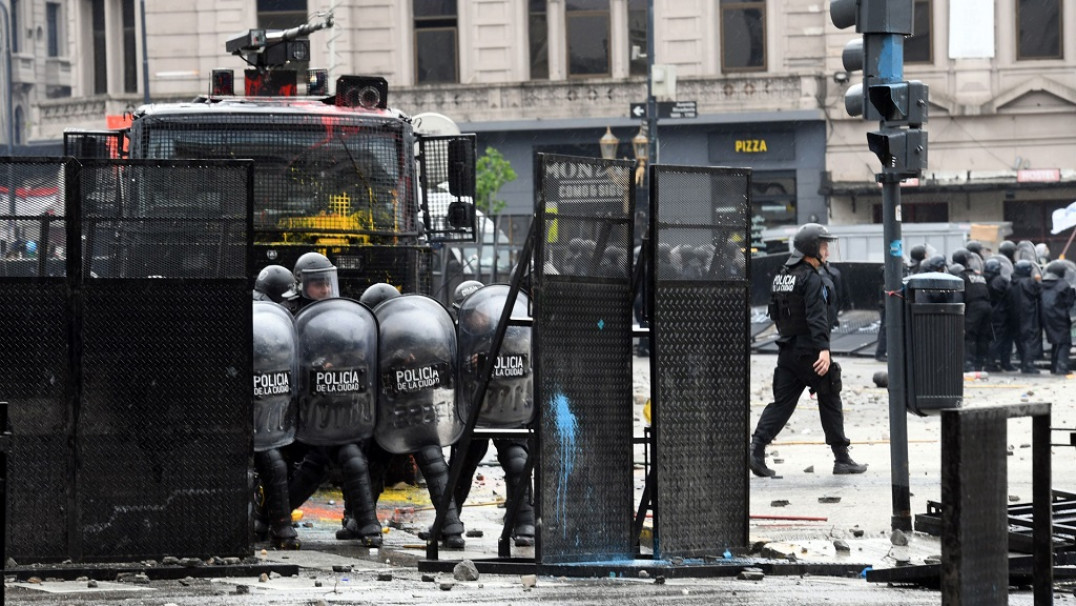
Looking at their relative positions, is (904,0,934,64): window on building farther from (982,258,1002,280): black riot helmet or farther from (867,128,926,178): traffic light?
(867,128,926,178): traffic light

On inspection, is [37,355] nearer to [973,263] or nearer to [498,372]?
[498,372]

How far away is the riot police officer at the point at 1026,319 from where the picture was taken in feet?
75.6

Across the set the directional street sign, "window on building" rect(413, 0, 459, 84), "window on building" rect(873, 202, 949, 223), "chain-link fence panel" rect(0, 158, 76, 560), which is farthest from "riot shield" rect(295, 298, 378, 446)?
"window on building" rect(413, 0, 459, 84)

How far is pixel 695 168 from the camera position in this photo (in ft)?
27.6

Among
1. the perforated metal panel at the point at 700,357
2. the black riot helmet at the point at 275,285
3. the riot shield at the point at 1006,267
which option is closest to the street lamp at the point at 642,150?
the riot shield at the point at 1006,267

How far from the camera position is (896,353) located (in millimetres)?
10227

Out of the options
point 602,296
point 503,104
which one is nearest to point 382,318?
point 602,296

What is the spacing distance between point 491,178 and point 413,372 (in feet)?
97.9

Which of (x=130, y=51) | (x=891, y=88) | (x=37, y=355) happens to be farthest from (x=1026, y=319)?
(x=130, y=51)

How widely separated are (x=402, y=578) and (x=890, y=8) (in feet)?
13.8

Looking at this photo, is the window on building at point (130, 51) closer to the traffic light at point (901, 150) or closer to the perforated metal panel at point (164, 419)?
the traffic light at point (901, 150)

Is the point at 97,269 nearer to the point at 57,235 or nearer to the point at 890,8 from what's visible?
the point at 57,235

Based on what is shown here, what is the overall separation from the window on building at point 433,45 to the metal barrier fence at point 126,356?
115 ft

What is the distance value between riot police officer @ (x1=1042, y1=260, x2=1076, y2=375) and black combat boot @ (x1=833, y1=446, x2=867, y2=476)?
10730mm
